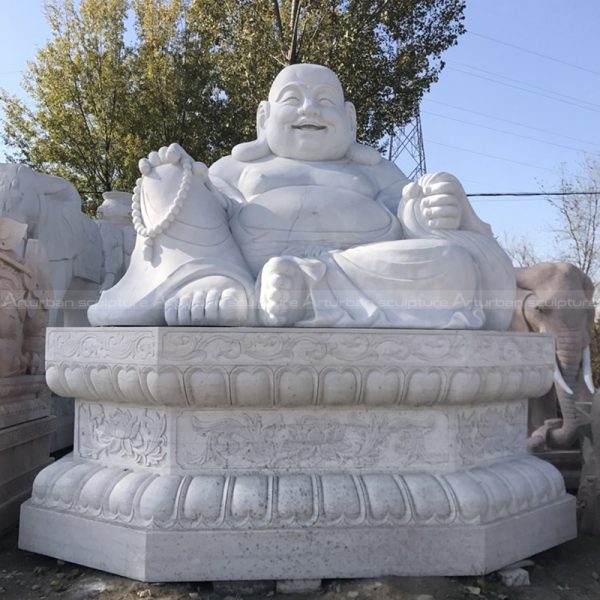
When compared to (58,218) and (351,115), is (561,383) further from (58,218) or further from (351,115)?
(58,218)

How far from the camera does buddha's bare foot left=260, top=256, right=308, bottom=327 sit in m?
2.29

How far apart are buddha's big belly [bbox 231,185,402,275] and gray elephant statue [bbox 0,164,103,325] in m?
2.32

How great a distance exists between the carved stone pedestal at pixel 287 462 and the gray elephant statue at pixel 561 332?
1170mm

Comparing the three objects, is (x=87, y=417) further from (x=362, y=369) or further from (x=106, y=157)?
(x=106, y=157)

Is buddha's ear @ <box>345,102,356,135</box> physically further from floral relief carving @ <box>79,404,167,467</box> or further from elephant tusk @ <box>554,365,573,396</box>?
floral relief carving @ <box>79,404,167,467</box>

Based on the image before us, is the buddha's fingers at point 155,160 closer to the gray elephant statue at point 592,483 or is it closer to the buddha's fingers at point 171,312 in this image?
the buddha's fingers at point 171,312

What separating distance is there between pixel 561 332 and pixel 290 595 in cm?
233

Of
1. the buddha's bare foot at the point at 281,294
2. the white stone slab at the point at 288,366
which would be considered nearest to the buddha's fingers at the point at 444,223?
the white stone slab at the point at 288,366

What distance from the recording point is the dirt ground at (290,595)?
2045mm

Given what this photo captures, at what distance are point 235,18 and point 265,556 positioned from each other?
8.43 m

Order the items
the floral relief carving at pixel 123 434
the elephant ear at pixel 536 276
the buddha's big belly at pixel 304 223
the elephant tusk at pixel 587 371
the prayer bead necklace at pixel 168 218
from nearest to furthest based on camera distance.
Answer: the floral relief carving at pixel 123 434
the prayer bead necklace at pixel 168 218
the buddha's big belly at pixel 304 223
the elephant tusk at pixel 587 371
the elephant ear at pixel 536 276

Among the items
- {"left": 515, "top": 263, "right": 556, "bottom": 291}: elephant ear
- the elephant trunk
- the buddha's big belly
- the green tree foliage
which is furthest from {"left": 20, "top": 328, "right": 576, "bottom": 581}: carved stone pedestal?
the green tree foliage

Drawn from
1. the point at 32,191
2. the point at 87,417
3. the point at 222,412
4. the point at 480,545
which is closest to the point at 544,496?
the point at 480,545

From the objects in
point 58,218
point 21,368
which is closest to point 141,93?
point 58,218
